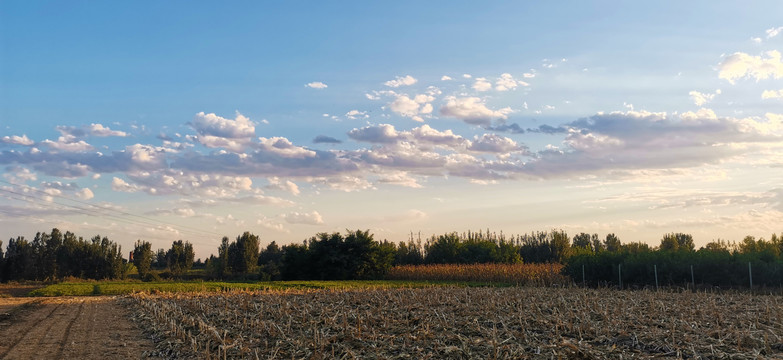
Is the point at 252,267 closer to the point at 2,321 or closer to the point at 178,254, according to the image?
the point at 178,254

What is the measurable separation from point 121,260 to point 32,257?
1199cm

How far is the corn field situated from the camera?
4547 cm

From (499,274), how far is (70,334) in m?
37.7

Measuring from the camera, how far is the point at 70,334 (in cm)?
1823

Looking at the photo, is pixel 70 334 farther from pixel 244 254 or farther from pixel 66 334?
pixel 244 254

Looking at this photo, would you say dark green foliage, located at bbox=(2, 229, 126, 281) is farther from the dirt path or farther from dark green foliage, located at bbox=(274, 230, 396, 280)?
the dirt path

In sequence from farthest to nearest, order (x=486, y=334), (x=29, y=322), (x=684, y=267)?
(x=684, y=267) → (x=29, y=322) → (x=486, y=334)

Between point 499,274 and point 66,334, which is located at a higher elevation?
point 499,274

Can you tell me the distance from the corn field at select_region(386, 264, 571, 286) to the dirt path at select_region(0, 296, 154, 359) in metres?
29.7

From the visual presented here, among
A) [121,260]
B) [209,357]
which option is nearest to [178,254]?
[121,260]

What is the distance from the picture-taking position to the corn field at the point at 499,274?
4547 centimetres

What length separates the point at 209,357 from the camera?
12070mm

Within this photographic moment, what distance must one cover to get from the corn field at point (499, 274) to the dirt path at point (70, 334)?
97.4 feet

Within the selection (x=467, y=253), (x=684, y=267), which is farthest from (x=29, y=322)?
(x=467, y=253)
